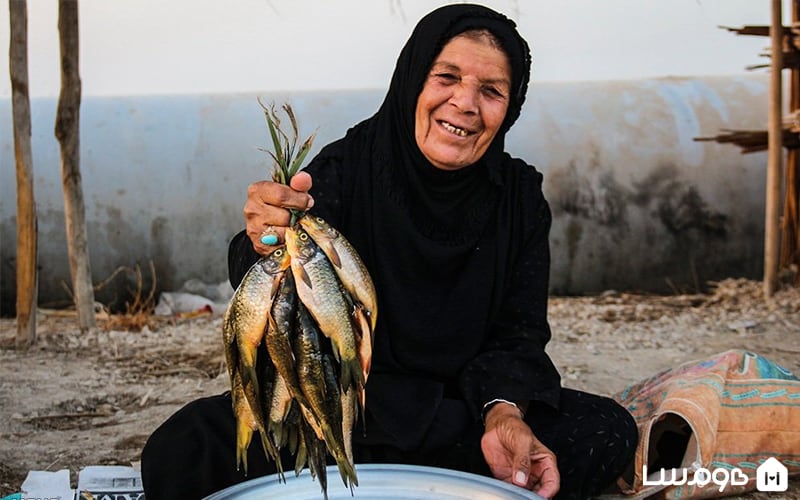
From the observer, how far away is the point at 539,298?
241cm

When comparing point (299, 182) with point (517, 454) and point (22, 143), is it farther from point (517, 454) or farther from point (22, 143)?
point (22, 143)

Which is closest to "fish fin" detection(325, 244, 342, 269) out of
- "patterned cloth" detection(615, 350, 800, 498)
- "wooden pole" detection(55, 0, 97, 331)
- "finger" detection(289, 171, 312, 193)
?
"finger" detection(289, 171, 312, 193)

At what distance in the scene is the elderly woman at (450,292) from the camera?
6.94 feet

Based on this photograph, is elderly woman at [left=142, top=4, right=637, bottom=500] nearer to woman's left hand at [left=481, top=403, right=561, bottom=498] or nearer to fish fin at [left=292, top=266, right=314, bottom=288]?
woman's left hand at [left=481, top=403, right=561, bottom=498]

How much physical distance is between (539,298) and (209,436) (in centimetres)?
87

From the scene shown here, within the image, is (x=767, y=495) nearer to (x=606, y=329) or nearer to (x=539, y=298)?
(x=539, y=298)

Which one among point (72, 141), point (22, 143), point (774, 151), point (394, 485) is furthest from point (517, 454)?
point (774, 151)

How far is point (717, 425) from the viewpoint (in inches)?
97.7

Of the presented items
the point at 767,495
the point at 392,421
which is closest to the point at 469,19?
the point at 392,421

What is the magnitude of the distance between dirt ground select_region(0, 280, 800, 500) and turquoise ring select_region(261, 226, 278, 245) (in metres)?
1.52

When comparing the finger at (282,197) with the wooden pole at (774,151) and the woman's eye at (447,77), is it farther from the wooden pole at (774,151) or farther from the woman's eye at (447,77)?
the wooden pole at (774,151)

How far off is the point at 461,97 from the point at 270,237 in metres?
0.70

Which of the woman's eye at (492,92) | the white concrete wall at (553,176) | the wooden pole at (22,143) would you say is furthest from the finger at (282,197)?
the white concrete wall at (553,176)

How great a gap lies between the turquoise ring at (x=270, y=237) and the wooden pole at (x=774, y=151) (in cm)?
426
